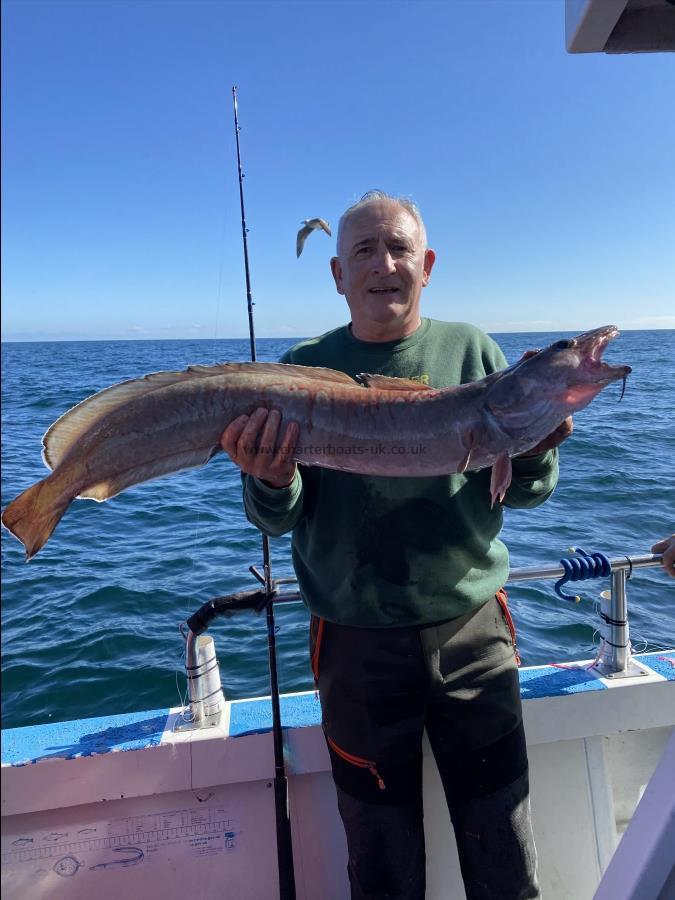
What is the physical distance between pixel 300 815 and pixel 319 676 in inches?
40.7

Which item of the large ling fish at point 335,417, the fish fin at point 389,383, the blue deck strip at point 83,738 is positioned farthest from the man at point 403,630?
the blue deck strip at point 83,738

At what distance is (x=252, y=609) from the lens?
309 cm

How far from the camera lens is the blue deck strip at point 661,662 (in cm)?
339

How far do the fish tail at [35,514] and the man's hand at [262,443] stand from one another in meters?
0.66

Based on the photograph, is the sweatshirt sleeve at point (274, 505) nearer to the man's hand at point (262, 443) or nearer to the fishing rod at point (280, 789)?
the man's hand at point (262, 443)

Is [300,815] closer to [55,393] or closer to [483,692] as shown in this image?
[483,692]

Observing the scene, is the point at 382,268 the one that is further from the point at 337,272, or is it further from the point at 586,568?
the point at 586,568

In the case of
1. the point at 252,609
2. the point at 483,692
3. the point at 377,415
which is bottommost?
the point at 483,692

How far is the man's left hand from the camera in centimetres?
246

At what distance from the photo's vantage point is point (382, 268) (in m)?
2.58

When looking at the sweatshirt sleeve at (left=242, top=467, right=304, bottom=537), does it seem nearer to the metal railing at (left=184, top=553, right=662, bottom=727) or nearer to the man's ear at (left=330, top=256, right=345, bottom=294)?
the metal railing at (left=184, top=553, right=662, bottom=727)

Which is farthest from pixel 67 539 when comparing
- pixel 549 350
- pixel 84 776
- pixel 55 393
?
pixel 55 393

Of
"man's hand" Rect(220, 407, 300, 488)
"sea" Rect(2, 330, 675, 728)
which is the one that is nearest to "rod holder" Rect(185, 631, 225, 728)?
"sea" Rect(2, 330, 675, 728)

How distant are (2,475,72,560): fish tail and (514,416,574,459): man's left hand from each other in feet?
6.03
